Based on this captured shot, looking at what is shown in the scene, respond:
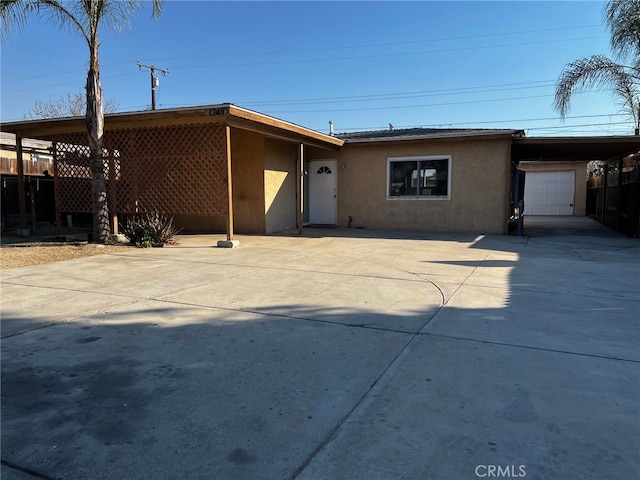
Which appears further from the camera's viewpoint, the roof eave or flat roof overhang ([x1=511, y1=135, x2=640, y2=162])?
the roof eave

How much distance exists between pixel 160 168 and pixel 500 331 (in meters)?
10.3

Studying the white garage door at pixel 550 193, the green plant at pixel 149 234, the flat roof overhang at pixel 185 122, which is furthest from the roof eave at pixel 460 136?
the white garage door at pixel 550 193

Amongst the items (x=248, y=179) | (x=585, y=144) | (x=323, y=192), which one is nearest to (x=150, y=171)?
(x=248, y=179)

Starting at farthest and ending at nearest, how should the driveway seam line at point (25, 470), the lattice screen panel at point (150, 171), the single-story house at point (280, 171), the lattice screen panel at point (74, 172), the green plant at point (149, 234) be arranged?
the lattice screen panel at point (74, 172) < the lattice screen panel at point (150, 171) < the single-story house at point (280, 171) < the green plant at point (149, 234) < the driveway seam line at point (25, 470)

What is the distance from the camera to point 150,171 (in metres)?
11.9

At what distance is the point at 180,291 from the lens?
19.1ft

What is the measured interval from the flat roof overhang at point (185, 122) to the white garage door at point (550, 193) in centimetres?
1561

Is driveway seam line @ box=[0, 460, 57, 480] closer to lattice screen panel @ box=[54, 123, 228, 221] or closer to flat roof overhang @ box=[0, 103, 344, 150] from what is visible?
flat roof overhang @ box=[0, 103, 344, 150]

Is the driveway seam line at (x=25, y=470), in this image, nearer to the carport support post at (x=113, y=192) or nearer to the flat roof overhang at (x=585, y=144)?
the carport support post at (x=113, y=192)

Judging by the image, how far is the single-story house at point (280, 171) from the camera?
11234mm

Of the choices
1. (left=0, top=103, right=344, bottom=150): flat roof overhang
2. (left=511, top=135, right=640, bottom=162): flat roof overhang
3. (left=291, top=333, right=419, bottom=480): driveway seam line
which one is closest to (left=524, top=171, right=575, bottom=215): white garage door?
(left=511, top=135, right=640, bottom=162): flat roof overhang

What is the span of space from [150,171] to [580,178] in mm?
22080
